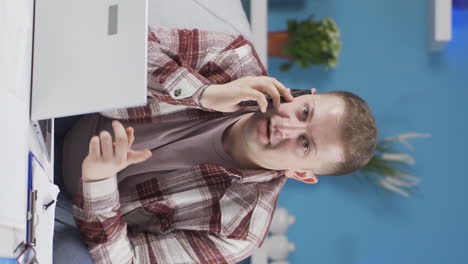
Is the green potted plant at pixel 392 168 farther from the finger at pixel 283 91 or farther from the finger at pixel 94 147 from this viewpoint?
the finger at pixel 94 147

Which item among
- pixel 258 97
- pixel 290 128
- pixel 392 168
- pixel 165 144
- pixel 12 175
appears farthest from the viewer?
pixel 392 168

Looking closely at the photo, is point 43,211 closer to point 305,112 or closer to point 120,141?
point 120,141

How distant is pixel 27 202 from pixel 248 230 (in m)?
0.72

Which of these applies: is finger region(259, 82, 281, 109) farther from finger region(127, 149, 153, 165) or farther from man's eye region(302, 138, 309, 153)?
finger region(127, 149, 153, 165)

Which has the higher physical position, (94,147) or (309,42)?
(309,42)

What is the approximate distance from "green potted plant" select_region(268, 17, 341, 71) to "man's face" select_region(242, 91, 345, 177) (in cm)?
98

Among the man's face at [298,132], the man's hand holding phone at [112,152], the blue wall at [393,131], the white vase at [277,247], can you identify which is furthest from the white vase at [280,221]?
the man's hand holding phone at [112,152]

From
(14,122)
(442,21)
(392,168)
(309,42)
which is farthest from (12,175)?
(442,21)

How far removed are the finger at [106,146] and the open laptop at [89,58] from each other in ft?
0.22

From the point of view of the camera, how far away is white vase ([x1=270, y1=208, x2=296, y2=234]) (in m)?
2.21

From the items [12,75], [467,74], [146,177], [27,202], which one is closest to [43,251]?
[27,202]

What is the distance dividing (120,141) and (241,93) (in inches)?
13.5

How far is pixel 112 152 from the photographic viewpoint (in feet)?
3.15

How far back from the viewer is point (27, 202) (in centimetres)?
82
